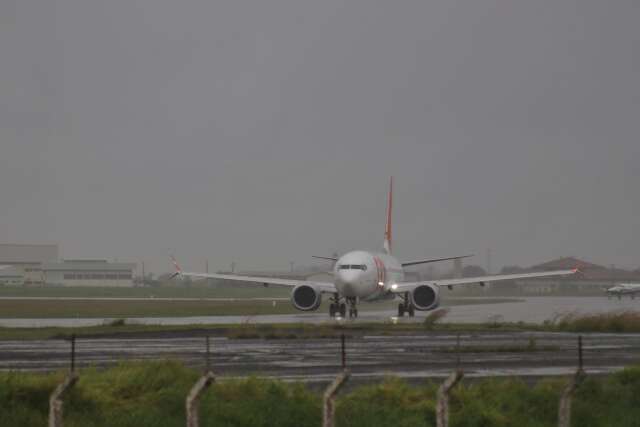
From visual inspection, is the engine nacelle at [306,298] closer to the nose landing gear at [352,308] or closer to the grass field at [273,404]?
the nose landing gear at [352,308]

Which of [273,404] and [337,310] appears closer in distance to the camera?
[273,404]

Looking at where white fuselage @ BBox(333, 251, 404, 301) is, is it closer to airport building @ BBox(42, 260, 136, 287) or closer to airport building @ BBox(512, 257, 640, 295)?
airport building @ BBox(512, 257, 640, 295)

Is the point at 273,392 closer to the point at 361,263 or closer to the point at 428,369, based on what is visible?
the point at 428,369

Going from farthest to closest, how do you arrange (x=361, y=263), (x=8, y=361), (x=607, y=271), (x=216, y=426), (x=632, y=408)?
(x=607, y=271) < (x=361, y=263) < (x=8, y=361) < (x=632, y=408) < (x=216, y=426)

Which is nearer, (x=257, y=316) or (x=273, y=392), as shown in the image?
(x=273, y=392)

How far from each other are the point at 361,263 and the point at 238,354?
87.8 feet

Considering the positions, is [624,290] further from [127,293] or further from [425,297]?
[425,297]

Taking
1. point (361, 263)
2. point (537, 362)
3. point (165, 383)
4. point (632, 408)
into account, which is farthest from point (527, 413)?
point (361, 263)

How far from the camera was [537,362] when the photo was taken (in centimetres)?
2678

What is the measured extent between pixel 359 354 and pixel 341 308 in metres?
27.8

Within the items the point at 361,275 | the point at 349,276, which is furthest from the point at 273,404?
the point at 361,275

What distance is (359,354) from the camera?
29.0m

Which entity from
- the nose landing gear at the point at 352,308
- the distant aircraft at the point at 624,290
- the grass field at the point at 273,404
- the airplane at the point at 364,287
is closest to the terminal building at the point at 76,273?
the distant aircraft at the point at 624,290

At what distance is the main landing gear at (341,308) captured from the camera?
181ft
